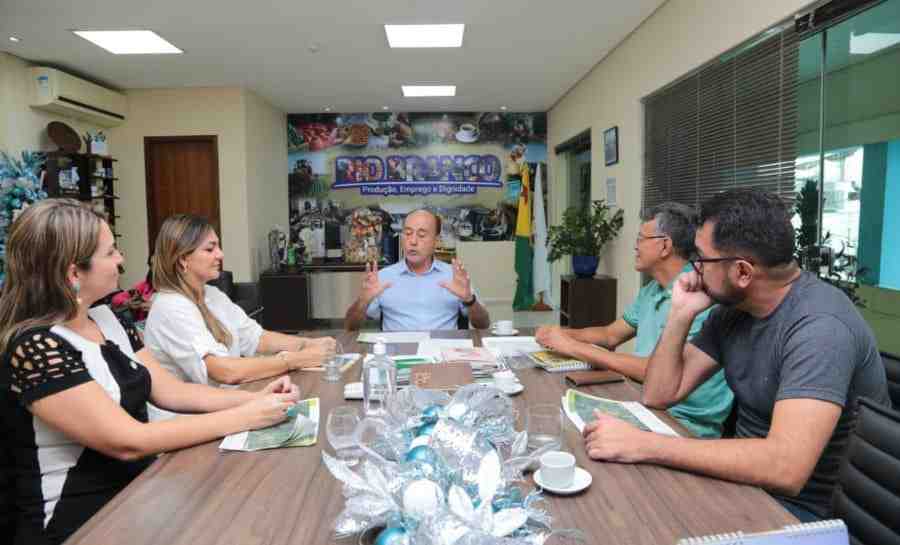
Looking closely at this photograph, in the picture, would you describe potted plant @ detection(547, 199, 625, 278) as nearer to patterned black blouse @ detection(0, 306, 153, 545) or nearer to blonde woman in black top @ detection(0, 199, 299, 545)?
blonde woman in black top @ detection(0, 199, 299, 545)

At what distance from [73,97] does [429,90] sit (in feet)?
12.2

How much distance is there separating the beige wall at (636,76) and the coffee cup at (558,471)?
2.68 meters

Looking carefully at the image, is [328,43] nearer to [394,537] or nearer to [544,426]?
[544,426]

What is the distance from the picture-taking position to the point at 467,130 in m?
8.59

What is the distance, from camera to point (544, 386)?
6.41 feet

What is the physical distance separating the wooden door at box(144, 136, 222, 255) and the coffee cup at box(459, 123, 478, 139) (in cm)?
344

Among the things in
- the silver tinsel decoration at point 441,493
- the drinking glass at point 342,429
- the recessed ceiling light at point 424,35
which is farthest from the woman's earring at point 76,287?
the recessed ceiling light at point 424,35

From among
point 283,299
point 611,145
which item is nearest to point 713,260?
Result: point 611,145

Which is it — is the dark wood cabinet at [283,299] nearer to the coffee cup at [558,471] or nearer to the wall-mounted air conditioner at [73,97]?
the wall-mounted air conditioner at [73,97]

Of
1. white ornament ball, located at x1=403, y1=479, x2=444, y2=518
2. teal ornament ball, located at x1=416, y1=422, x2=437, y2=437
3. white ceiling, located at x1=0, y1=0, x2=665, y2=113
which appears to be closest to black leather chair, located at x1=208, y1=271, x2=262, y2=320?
white ceiling, located at x1=0, y1=0, x2=665, y2=113

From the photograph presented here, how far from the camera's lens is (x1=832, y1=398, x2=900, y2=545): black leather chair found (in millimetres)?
1134

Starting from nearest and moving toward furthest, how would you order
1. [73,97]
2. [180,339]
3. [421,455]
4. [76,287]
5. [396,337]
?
[421,455] < [76,287] < [180,339] < [396,337] < [73,97]

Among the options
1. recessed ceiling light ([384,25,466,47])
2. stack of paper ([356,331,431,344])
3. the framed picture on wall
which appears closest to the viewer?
stack of paper ([356,331,431,344])

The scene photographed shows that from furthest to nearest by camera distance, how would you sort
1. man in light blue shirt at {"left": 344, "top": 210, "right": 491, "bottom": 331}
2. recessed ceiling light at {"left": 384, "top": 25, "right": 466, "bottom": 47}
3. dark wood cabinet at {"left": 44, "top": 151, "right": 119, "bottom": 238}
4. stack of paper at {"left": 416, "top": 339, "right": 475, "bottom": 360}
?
dark wood cabinet at {"left": 44, "top": 151, "right": 119, "bottom": 238} → recessed ceiling light at {"left": 384, "top": 25, "right": 466, "bottom": 47} → man in light blue shirt at {"left": 344, "top": 210, "right": 491, "bottom": 331} → stack of paper at {"left": 416, "top": 339, "right": 475, "bottom": 360}
